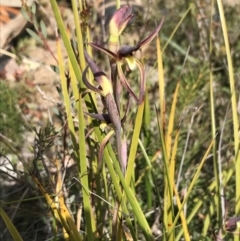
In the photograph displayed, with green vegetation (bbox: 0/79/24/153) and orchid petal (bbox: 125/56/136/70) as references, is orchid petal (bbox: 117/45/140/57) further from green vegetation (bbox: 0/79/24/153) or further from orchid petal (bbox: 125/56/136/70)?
green vegetation (bbox: 0/79/24/153)

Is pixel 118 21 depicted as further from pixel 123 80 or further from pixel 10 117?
pixel 10 117

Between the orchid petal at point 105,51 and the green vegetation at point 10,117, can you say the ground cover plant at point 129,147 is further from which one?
the green vegetation at point 10,117

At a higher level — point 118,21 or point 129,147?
point 118,21

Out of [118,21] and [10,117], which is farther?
[10,117]

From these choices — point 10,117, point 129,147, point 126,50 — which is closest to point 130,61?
point 126,50

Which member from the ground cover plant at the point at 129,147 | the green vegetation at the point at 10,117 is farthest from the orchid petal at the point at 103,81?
the green vegetation at the point at 10,117

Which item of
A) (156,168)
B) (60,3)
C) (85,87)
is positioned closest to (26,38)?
(60,3)

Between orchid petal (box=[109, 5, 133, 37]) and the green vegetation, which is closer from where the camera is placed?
orchid petal (box=[109, 5, 133, 37])

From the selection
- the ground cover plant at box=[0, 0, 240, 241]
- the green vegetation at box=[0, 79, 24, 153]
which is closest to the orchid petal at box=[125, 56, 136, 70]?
the ground cover plant at box=[0, 0, 240, 241]
